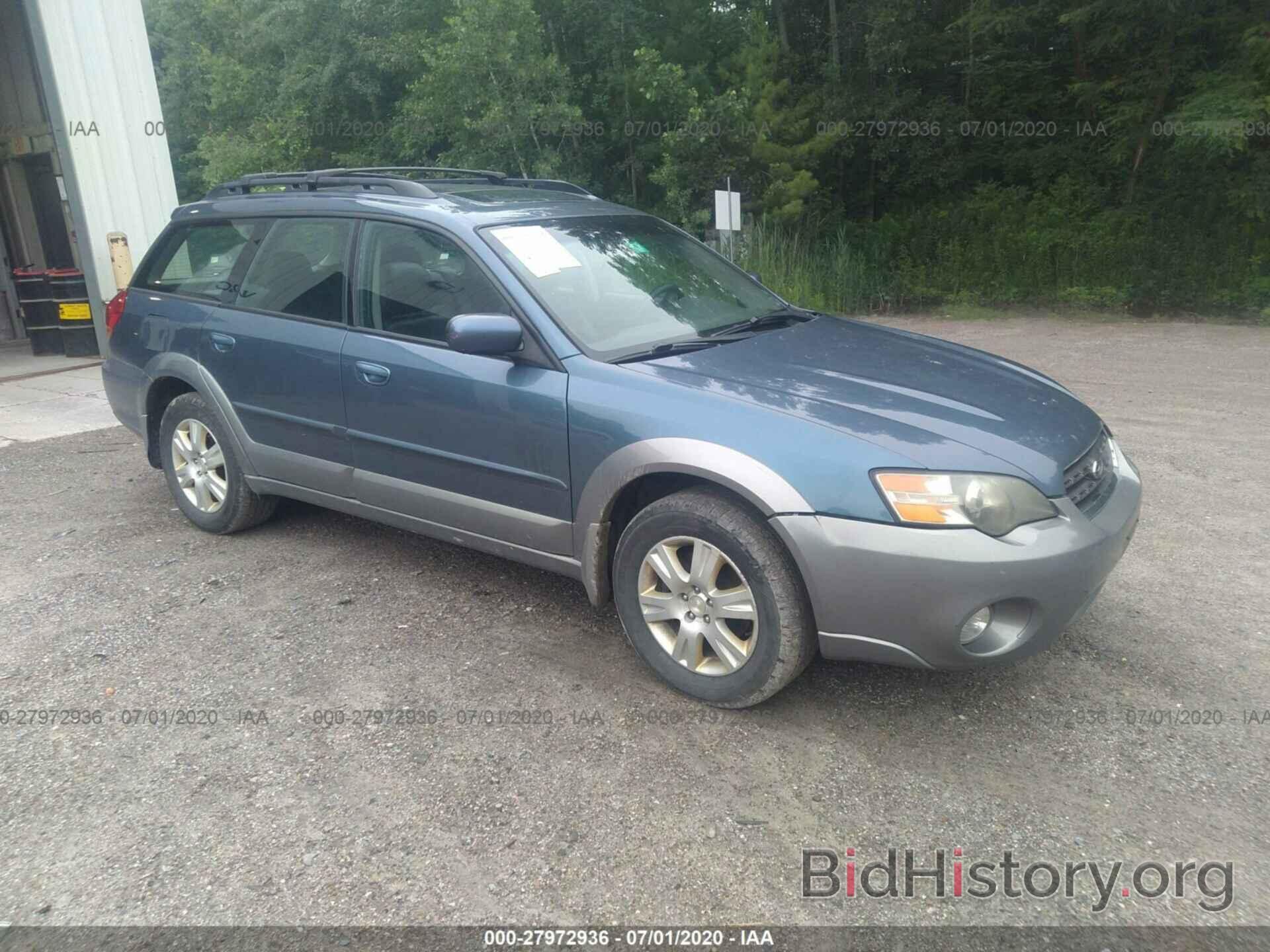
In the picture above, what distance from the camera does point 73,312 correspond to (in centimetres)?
1129

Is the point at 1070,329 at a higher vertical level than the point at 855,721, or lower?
lower

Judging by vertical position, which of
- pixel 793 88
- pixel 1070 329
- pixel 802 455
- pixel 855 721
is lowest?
pixel 1070 329

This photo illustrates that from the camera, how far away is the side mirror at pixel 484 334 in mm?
3564

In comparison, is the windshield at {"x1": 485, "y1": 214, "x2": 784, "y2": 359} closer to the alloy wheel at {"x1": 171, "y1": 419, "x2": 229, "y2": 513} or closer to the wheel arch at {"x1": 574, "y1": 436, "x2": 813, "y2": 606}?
the wheel arch at {"x1": 574, "y1": 436, "x2": 813, "y2": 606}

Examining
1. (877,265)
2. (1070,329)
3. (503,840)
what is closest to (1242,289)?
(1070,329)

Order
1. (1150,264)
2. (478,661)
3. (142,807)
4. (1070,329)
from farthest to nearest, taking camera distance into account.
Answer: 1. (1150,264)
2. (1070,329)
3. (478,661)
4. (142,807)

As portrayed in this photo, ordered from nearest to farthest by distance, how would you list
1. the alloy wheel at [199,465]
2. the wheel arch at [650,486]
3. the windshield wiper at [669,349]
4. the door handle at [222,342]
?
1. the wheel arch at [650,486]
2. the windshield wiper at [669,349]
3. the door handle at [222,342]
4. the alloy wheel at [199,465]

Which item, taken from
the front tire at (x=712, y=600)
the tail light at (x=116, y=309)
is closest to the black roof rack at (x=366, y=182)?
the tail light at (x=116, y=309)

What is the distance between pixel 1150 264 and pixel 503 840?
537 inches

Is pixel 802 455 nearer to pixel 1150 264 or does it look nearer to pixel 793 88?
pixel 1150 264

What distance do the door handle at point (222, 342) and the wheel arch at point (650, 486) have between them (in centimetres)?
217

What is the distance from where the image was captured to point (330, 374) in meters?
4.28

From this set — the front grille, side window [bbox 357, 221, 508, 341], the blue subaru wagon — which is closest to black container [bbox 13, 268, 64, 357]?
the blue subaru wagon

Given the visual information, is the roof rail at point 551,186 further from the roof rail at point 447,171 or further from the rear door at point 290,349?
the rear door at point 290,349
